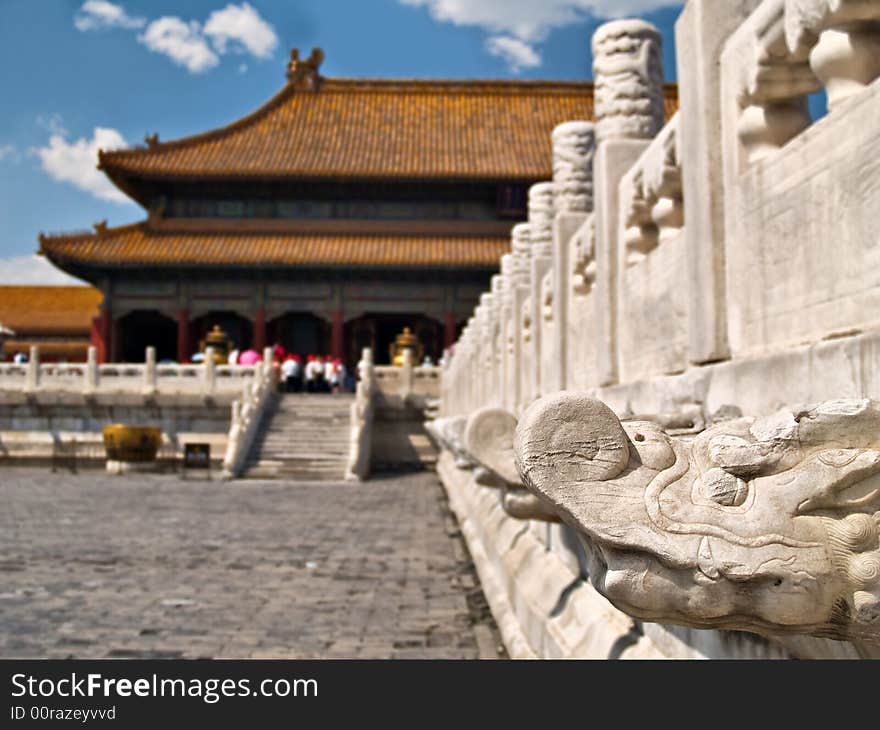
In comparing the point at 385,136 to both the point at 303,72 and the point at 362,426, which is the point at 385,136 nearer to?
the point at 303,72

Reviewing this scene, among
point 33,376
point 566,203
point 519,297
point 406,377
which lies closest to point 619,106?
point 566,203

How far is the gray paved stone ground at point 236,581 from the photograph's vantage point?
611 cm

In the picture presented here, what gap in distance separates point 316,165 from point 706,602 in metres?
32.0

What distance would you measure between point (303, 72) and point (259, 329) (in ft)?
39.8

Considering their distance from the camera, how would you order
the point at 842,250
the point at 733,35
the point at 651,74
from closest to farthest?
the point at 842,250, the point at 733,35, the point at 651,74

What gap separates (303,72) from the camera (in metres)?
37.5

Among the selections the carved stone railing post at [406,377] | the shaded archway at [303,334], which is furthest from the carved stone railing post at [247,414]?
the shaded archway at [303,334]

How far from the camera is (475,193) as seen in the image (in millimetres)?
33031

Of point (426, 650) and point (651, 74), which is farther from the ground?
point (651, 74)
